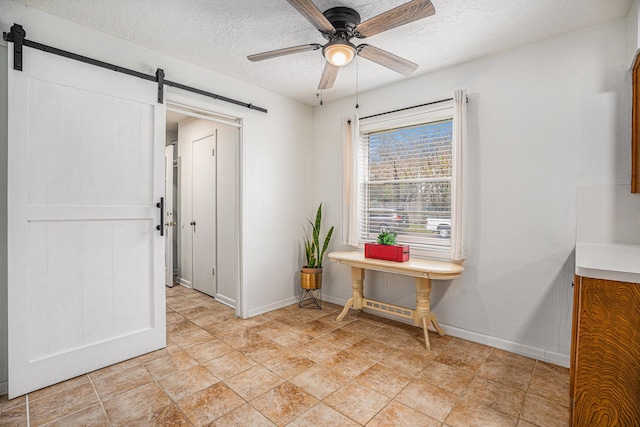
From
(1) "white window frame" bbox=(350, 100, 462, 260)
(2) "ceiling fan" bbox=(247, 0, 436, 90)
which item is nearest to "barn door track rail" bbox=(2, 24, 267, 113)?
(2) "ceiling fan" bbox=(247, 0, 436, 90)

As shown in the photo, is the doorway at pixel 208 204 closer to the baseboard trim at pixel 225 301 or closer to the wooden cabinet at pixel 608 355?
the baseboard trim at pixel 225 301

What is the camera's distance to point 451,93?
9.63 ft

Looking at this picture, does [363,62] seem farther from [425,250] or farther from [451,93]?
[425,250]

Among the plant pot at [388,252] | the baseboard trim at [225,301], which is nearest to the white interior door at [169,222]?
the baseboard trim at [225,301]

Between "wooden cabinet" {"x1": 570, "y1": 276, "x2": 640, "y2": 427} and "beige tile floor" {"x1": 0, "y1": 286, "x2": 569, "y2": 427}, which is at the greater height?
"wooden cabinet" {"x1": 570, "y1": 276, "x2": 640, "y2": 427}

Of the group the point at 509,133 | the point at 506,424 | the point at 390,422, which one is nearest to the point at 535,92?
the point at 509,133

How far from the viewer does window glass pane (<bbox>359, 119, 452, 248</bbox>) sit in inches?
120

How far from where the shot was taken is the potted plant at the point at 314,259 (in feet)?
12.1

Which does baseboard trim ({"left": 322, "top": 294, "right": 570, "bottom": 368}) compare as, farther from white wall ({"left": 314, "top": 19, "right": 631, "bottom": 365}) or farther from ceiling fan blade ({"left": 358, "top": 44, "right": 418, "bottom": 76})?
ceiling fan blade ({"left": 358, "top": 44, "right": 418, "bottom": 76})

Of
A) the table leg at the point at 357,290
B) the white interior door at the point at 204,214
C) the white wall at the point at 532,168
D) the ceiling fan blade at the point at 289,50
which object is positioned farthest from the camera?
the white interior door at the point at 204,214

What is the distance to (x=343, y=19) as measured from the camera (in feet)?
6.80

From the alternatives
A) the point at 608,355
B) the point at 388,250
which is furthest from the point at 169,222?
the point at 608,355

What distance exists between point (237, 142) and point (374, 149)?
1.49 meters

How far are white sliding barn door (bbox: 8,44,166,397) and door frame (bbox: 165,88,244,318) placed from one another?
0.78 feet
